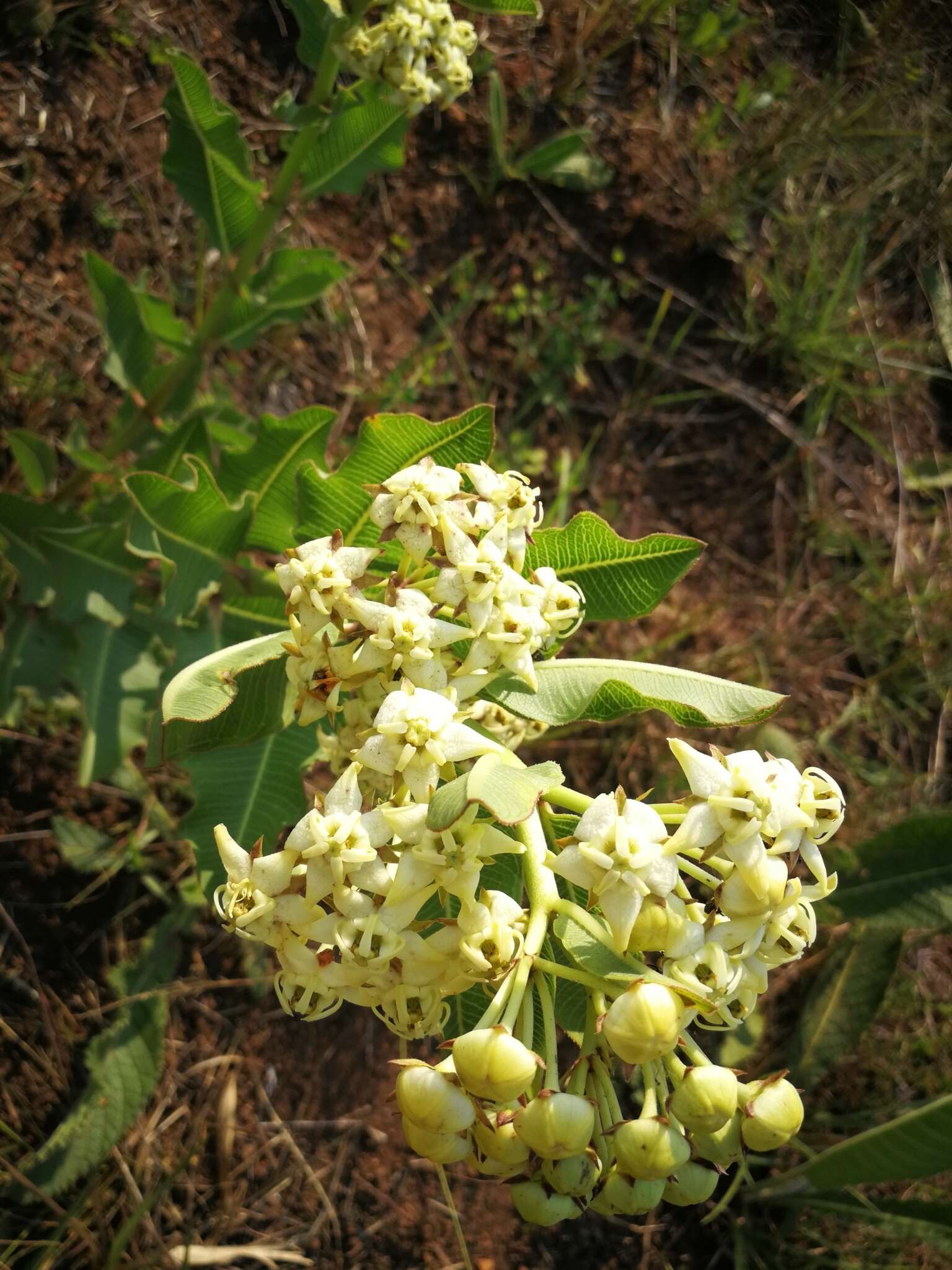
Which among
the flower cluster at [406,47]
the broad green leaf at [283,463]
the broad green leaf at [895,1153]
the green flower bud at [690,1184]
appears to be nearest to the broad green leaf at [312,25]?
the flower cluster at [406,47]

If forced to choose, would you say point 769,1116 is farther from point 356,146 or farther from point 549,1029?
point 356,146

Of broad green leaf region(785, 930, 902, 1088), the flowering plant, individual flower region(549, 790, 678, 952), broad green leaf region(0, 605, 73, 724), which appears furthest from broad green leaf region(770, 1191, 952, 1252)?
broad green leaf region(0, 605, 73, 724)

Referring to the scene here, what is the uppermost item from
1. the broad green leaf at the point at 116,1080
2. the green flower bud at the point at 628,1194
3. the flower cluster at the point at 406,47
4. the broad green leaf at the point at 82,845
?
the flower cluster at the point at 406,47

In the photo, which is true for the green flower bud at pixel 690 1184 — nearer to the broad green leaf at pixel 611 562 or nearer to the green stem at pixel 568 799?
the green stem at pixel 568 799

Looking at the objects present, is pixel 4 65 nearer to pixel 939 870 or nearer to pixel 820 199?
pixel 820 199

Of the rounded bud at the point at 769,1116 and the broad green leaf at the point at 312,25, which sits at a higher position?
the broad green leaf at the point at 312,25

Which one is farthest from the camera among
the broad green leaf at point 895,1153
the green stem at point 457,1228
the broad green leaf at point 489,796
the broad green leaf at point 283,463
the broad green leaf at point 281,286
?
the green stem at point 457,1228
